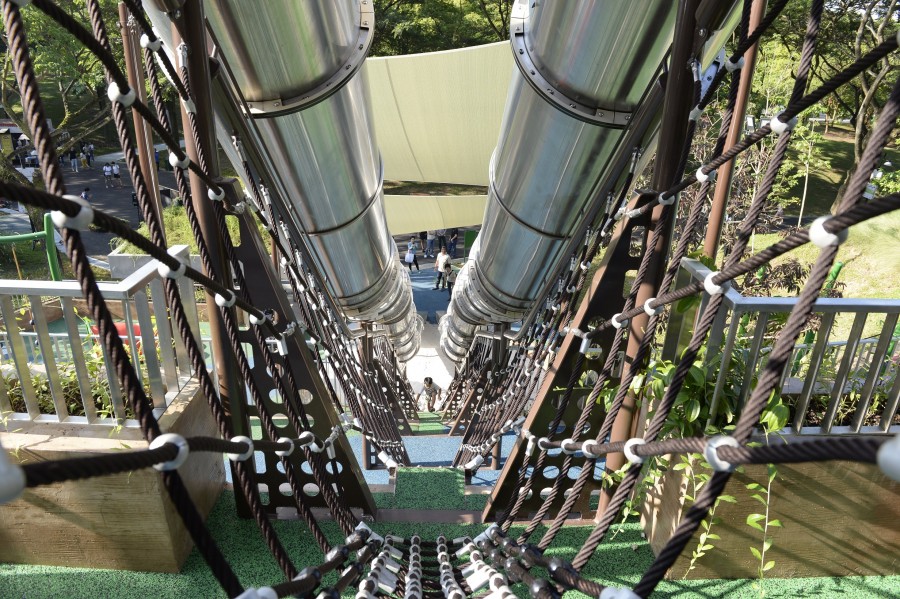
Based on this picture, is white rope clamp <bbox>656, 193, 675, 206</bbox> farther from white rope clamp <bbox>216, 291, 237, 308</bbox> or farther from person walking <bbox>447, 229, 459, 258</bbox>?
person walking <bbox>447, 229, 459, 258</bbox>

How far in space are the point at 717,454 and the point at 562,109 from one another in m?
1.20

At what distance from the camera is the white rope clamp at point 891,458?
0.64 m

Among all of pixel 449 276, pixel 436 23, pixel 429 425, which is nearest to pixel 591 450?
pixel 429 425

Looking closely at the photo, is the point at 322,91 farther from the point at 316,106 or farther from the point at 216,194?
the point at 216,194

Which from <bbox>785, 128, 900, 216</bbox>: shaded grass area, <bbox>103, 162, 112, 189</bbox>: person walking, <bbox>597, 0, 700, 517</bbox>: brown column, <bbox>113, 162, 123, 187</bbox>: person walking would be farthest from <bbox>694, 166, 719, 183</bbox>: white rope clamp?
<bbox>113, 162, 123, 187</bbox>: person walking

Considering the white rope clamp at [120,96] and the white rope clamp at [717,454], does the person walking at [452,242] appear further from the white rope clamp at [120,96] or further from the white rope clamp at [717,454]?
the white rope clamp at [717,454]

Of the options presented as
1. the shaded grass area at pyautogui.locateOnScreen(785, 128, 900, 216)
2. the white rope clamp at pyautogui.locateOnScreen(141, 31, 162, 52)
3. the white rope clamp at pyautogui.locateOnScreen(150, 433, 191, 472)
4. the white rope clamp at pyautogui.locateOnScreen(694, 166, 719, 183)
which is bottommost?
the shaded grass area at pyautogui.locateOnScreen(785, 128, 900, 216)

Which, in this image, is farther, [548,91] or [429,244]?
[429,244]

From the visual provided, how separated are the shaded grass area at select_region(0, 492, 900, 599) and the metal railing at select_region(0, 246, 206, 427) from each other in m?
0.55

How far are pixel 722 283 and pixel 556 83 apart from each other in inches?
31.8

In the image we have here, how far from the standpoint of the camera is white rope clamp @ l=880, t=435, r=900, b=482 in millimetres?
643

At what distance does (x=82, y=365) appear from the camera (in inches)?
76.7

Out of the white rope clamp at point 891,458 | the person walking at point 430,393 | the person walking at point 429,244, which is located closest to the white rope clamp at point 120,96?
the white rope clamp at point 891,458

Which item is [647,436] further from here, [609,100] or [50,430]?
[50,430]
